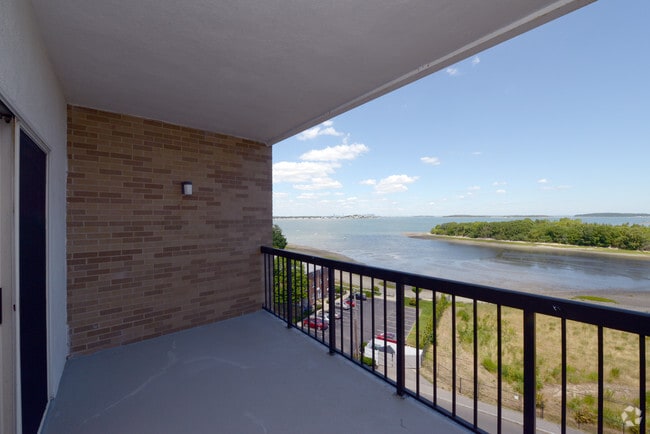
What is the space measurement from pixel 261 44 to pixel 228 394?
248 cm

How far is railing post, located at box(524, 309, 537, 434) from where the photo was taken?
4.58 feet

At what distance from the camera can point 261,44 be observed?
1789 mm

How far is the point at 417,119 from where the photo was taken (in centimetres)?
2180

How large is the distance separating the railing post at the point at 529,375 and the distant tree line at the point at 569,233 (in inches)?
396

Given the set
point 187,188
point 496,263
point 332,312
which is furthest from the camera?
point 496,263

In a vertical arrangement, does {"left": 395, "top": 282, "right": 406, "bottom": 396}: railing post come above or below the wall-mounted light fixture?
below

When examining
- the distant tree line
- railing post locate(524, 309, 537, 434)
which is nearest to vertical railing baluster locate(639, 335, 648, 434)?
railing post locate(524, 309, 537, 434)

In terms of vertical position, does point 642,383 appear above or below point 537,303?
below

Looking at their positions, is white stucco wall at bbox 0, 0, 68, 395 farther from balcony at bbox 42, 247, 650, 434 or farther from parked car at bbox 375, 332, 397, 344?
parked car at bbox 375, 332, 397, 344

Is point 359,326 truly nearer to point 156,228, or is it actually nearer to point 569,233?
point 156,228

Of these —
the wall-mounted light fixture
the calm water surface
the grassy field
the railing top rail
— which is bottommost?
the grassy field

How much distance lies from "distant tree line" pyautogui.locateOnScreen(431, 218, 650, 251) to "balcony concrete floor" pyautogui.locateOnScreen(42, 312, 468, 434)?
10.3 metres

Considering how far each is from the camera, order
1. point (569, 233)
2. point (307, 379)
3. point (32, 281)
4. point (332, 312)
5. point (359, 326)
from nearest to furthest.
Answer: point (32, 281), point (307, 379), point (332, 312), point (359, 326), point (569, 233)

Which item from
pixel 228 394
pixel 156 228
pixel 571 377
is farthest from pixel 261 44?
pixel 571 377
